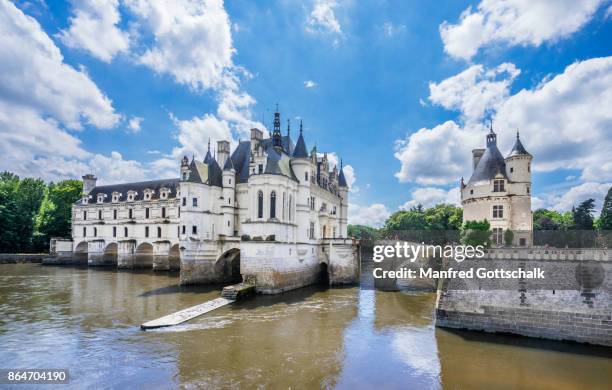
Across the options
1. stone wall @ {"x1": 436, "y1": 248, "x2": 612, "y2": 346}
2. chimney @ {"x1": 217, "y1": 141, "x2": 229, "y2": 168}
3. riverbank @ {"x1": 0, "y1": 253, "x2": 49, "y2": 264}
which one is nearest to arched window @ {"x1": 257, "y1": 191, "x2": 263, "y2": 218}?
chimney @ {"x1": 217, "y1": 141, "x2": 229, "y2": 168}

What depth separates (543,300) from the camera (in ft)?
51.6

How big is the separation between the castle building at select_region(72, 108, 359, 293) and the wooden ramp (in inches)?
168

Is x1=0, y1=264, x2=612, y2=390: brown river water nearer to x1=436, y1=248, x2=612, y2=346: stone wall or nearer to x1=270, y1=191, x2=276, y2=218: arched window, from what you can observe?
x1=436, y1=248, x2=612, y2=346: stone wall

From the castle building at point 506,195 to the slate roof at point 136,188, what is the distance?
3738 cm

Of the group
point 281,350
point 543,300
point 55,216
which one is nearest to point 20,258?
point 55,216

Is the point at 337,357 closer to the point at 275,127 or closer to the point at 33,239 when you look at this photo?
the point at 275,127

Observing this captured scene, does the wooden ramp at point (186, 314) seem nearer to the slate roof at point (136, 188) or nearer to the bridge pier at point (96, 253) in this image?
the slate roof at point (136, 188)

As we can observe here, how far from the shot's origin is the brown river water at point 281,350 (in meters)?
11.8

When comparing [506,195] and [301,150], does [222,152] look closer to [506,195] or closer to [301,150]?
[301,150]

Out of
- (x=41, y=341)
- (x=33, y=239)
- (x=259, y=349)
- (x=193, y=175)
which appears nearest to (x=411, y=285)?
(x=259, y=349)

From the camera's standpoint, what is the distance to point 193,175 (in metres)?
30.9

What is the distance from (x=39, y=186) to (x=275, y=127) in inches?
2052

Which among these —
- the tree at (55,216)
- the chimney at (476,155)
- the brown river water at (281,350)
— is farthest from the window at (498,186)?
the tree at (55,216)

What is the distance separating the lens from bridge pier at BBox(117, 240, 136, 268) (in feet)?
141
